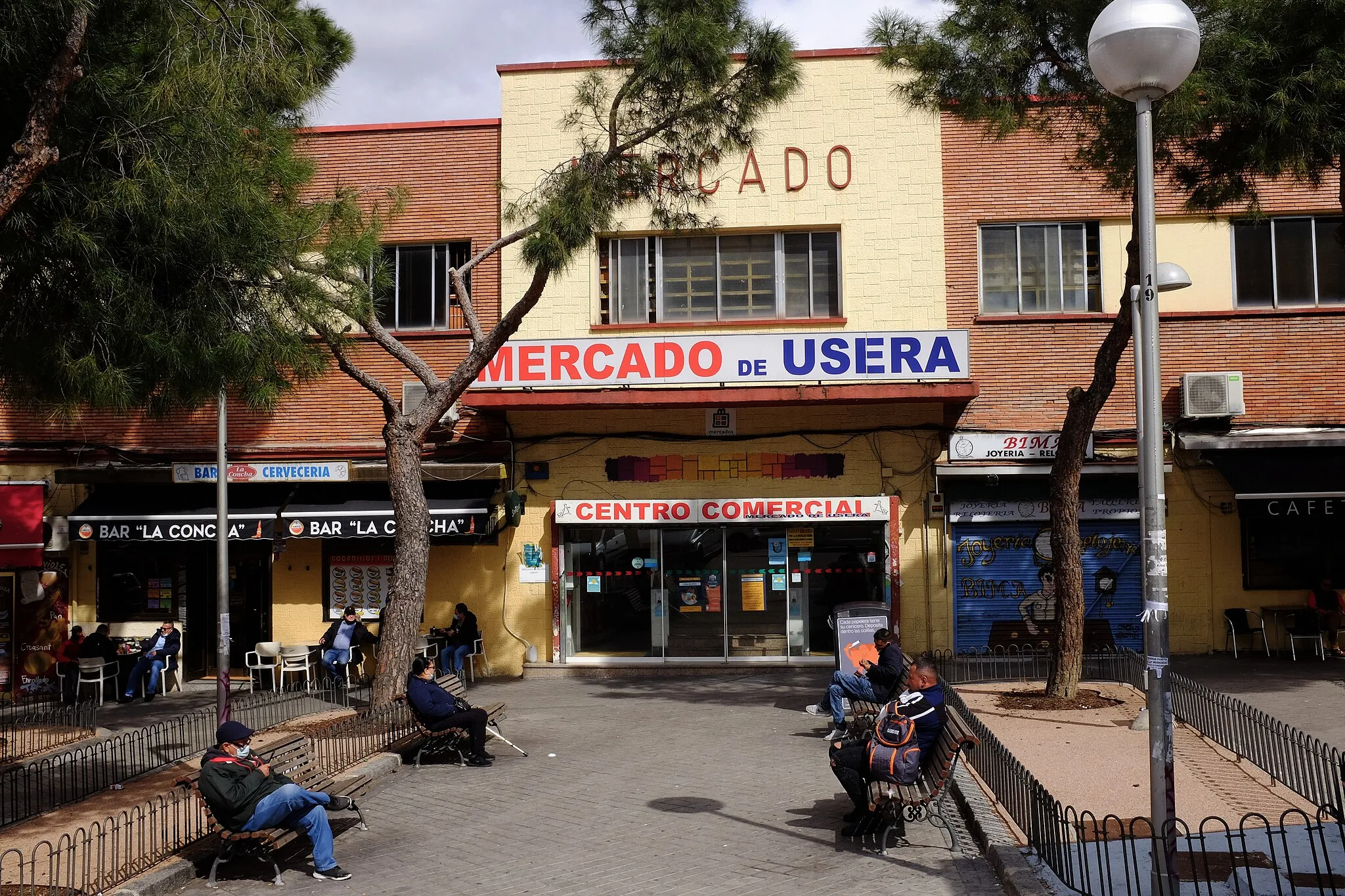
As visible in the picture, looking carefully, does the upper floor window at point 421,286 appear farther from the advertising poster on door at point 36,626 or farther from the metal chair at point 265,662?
the advertising poster on door at point 36,626

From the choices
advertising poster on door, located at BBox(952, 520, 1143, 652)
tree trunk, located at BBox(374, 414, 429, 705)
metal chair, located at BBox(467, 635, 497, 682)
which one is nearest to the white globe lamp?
tree trunk, located at BBox(374, 414, 429, 705)

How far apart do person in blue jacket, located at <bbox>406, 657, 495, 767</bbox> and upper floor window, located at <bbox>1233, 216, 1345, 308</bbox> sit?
1391 centimetres

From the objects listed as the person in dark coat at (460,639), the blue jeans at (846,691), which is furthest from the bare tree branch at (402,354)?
the blue jeans at (846,691)

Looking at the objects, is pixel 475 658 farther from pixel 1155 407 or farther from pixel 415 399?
pixel 1155 407

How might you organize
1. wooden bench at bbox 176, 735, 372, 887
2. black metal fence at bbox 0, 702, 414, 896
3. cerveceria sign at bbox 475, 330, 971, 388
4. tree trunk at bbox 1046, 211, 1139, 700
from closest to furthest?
black metal fence at bbox 0, 702, 414, 896 < wooden bench at bbox 176, 735, 372, 887 < tree trunk at bbox 1046, 211, 1139, 700 < cerveceria sign at bbox 475, 330, 971, 388

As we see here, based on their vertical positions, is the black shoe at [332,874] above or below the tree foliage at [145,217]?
below

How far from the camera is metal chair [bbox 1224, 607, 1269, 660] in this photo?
60.3 ft

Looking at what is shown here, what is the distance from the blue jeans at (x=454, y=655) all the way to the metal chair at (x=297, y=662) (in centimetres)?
210

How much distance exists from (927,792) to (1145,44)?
5.49 metres

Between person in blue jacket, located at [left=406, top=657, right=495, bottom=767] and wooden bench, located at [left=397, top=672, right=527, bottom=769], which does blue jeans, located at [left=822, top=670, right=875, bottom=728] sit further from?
person in blue jacket, located at [left=406, top=657, right=495, bottom=767]

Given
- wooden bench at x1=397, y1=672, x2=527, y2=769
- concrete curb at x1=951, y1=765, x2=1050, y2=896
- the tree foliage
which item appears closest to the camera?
concrete curb at x1=951, y1=765, x2=1050, y2=896

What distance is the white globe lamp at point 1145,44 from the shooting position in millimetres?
6590

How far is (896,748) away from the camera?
905 centimetres

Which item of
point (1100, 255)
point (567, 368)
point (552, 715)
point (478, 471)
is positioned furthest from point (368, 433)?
point (1100, 255)
